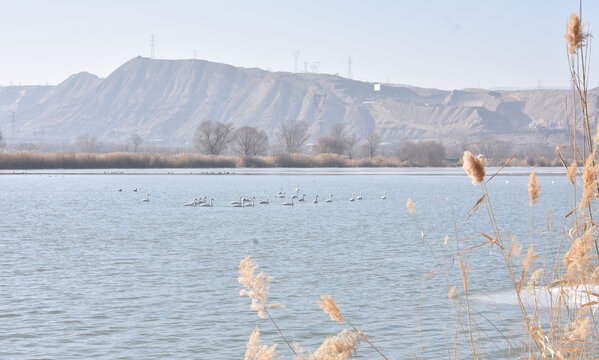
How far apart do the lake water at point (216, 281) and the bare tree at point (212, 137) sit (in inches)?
2802

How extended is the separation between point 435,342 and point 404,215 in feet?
63.9

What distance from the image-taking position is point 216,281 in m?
12.7

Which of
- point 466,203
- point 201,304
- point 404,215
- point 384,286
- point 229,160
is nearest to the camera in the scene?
point 201,304

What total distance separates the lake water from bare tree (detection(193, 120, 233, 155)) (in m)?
71.2

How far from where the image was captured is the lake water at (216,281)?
8625 millimetres

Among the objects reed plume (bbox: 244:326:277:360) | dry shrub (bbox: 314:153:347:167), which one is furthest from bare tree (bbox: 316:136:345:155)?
reed plume (bbox: 244:326:277:360)

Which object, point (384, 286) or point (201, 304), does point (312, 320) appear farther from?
point (384, 286)

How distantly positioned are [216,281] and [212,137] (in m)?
88.2

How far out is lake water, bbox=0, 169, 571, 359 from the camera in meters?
8.62

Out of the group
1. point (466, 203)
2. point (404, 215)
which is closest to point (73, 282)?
point (404, 215)

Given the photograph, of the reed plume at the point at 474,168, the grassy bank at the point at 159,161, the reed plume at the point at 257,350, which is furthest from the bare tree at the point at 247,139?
the reed plume at the point at 257,350

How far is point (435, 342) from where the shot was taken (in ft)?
27.7

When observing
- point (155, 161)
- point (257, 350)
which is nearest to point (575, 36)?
point (257, 350)

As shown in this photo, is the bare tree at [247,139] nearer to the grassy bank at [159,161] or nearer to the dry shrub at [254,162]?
the grassy bank at [159,161]
